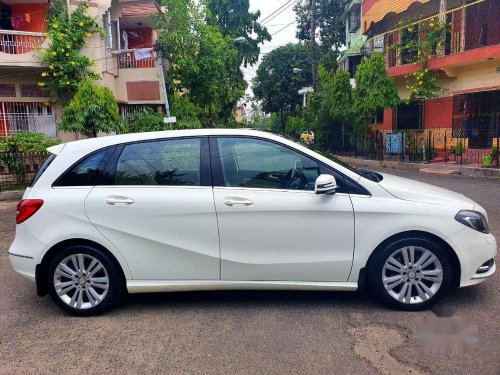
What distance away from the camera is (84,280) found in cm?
396

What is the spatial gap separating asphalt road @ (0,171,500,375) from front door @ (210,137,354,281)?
37 centimetres

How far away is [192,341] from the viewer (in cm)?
351

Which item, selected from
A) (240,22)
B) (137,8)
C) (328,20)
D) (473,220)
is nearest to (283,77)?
(328,20)

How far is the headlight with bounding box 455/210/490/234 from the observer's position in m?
3.86

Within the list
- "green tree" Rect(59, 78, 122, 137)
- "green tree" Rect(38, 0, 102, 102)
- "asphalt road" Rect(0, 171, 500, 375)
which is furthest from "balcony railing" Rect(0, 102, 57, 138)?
"asphalt road" Rect(0, 171, 500, 375)

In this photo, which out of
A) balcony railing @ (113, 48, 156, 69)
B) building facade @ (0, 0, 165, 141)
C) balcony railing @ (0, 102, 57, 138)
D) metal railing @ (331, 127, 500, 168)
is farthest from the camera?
balcony railing @ (113, 48, 156, 69)

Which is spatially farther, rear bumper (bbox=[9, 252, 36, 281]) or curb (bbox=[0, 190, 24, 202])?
curb (bbox=[0, 190, 24, 202])

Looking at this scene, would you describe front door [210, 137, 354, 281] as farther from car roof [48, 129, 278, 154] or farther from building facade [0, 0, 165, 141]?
building facade [0, 0, 165, 141]

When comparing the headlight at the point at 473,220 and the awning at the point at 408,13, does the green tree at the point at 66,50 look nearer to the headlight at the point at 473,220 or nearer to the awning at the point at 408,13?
the awning at the point at 408,13

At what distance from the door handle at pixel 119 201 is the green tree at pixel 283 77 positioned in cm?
3878

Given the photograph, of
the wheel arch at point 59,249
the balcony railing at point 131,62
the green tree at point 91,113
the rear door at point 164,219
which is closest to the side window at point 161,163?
the rear door at point 164,219

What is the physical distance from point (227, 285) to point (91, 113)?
1043 centimetres

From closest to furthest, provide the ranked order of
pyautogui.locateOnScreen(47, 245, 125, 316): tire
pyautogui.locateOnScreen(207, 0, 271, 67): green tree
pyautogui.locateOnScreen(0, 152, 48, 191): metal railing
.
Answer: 1. pyautogui.locateOnScreen(47, 245, 125, 316): tire
2. pyautogui.locateOnScreen(0, 152, 48, 191): metal railing
3. pyautogui.locateOnScreen(207, 0, 271, 67): green tree

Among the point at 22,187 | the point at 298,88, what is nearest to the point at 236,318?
the point at 22,187
